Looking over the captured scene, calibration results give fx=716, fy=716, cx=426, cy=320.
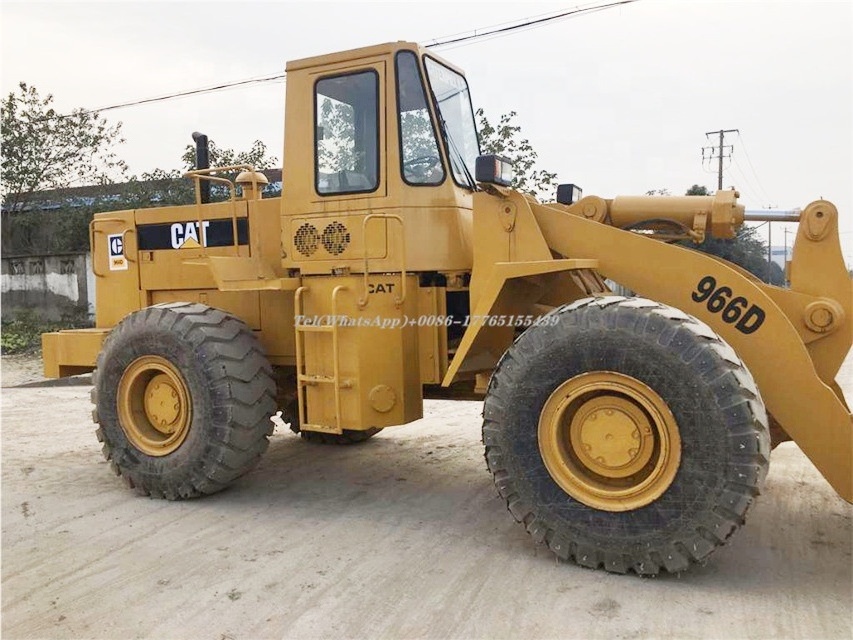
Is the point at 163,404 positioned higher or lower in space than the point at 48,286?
lower

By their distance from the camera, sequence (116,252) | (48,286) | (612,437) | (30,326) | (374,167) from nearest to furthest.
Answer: (612,437)
(374,167)
(116,252)
(30,326)
(48,286)

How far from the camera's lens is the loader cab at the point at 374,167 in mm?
4789

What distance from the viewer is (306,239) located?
5109mm

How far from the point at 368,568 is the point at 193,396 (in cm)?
189

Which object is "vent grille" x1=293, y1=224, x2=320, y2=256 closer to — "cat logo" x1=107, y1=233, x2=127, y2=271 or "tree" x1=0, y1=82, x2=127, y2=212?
"cat logo" x1=107, y1=233, x2=127, y2=271

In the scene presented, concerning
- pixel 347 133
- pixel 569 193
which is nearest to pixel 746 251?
pixel 569 193

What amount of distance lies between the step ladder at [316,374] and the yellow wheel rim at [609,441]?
1.54 metres

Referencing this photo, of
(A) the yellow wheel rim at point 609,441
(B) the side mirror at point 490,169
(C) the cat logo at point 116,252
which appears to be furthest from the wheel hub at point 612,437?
(C) the cat logo at point 116,252

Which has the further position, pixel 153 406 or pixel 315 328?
pixel 153 406

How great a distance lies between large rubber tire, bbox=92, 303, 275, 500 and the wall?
13013 millimetres

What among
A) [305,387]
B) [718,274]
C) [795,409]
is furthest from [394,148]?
[795,409]

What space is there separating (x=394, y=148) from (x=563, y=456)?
90.6 inches

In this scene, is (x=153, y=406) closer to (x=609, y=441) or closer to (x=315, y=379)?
(x=315, y=379)

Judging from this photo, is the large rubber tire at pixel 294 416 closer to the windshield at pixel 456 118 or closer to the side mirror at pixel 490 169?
the windshield at pixel 456 118
